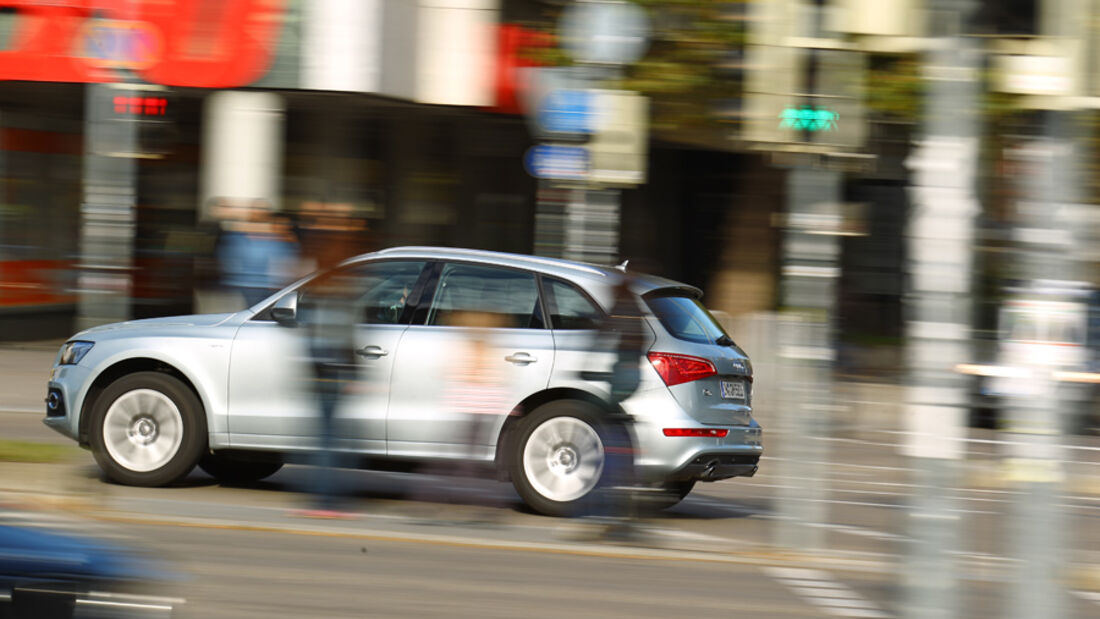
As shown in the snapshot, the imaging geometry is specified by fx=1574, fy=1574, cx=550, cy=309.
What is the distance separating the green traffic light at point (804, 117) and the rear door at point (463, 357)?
6.14 ft

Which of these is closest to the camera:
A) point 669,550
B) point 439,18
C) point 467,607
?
point 467,607

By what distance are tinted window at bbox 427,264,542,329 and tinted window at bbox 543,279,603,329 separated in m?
0.11

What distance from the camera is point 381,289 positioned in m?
9.62

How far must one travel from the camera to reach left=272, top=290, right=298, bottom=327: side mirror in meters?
9.50

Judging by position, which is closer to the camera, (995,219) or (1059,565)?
(1059,565)

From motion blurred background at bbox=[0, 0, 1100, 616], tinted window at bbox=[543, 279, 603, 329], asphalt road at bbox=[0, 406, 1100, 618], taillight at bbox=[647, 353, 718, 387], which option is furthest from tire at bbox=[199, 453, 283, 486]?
taillight at bbox=[647, 353, 718, 387]

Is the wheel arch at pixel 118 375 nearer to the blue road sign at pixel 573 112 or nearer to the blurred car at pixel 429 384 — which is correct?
the blurred car at pixel 429 384

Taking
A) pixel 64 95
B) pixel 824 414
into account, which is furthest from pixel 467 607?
pixel 64 95

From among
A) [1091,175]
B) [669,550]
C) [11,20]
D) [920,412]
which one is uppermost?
[11,20]

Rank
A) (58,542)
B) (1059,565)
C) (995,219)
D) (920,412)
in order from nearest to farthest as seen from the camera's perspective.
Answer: (58,542), (920,412), (1059,565), (995,219)

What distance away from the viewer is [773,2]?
1106 centimetres

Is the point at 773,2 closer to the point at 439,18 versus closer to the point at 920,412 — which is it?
→ the point at 920,412

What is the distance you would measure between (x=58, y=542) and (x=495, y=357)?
5894mm

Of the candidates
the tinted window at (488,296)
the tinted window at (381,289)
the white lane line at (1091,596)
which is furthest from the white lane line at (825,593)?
the tinted window at (381,289)
